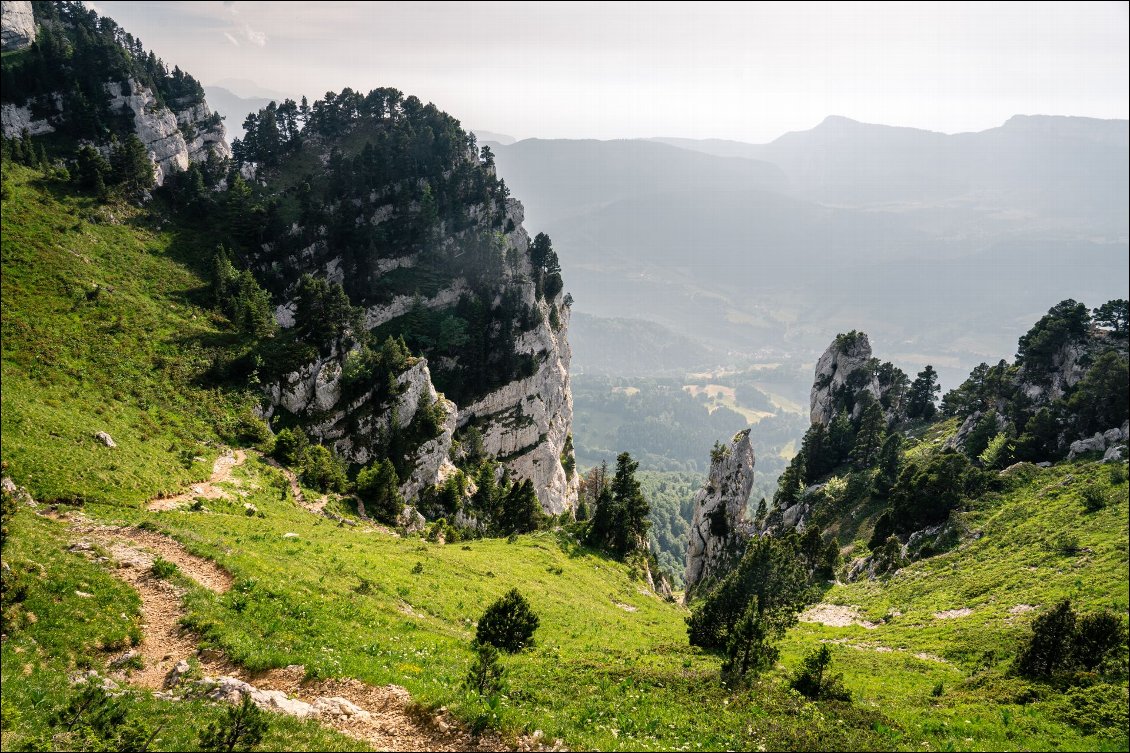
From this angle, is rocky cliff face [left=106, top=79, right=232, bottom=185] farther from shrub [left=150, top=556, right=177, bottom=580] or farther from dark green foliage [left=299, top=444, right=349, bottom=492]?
shrub [left=150, top=556, right=177, bottom=580]

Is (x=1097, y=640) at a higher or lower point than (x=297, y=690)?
higher

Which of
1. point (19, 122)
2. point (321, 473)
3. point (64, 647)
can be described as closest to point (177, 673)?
point (64, 647)

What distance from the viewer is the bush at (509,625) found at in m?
30.3

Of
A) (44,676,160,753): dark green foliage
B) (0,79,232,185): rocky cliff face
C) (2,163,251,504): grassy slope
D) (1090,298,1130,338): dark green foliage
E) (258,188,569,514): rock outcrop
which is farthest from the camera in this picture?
(0,79,232,185): rocky cliff face

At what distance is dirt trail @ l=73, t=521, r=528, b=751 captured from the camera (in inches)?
711

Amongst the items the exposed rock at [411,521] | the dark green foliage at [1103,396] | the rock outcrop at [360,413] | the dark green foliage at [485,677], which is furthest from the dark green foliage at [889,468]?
the dark green foliage at [485,677]

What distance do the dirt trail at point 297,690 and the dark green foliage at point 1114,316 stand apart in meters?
95.6

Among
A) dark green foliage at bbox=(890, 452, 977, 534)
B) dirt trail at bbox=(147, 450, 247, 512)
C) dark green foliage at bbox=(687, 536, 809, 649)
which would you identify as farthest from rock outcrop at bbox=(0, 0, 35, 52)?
dark green foliage at bbox=(890, 452, 977, 534)

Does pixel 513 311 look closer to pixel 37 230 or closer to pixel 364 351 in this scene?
pixel 364 351

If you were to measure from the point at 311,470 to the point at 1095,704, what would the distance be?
231 feet

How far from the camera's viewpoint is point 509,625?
30484 mm

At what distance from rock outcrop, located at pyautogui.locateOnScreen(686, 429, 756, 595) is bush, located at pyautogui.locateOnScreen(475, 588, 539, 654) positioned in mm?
81233

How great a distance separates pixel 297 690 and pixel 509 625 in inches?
486

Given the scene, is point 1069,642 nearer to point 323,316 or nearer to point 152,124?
point 323,316
